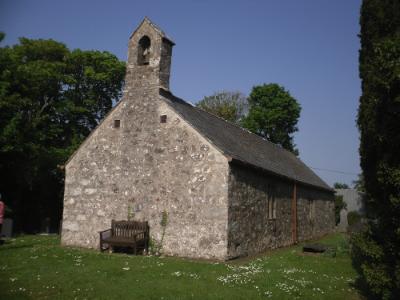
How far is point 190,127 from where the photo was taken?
1506cm

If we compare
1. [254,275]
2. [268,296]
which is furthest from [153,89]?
[268,296]

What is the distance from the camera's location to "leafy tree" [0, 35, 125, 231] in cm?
2180

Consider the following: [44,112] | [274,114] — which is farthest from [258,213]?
[274,114]

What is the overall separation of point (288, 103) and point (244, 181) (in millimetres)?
29770

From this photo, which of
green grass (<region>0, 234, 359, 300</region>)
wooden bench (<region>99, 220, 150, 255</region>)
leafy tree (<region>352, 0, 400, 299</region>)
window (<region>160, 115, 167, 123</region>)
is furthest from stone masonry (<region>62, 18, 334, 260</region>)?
leafy tree (<region>352, 0, 400, 299</region>)

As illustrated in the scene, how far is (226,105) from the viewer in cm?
4881

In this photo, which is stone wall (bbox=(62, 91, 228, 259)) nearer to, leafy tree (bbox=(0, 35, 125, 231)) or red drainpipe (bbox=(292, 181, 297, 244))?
leafy tree (bbox=(0, 35, 125, 231))

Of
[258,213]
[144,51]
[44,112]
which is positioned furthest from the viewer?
[44,112]

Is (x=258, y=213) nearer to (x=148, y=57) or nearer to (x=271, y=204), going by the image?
(x=271, y=204)

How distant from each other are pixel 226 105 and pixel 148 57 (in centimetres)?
3248

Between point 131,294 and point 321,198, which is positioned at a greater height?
point 321,198

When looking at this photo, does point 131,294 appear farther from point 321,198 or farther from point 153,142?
point 321,198

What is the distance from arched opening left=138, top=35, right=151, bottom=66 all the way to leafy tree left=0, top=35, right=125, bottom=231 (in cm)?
824

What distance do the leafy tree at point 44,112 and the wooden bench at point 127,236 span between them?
8.73 m
